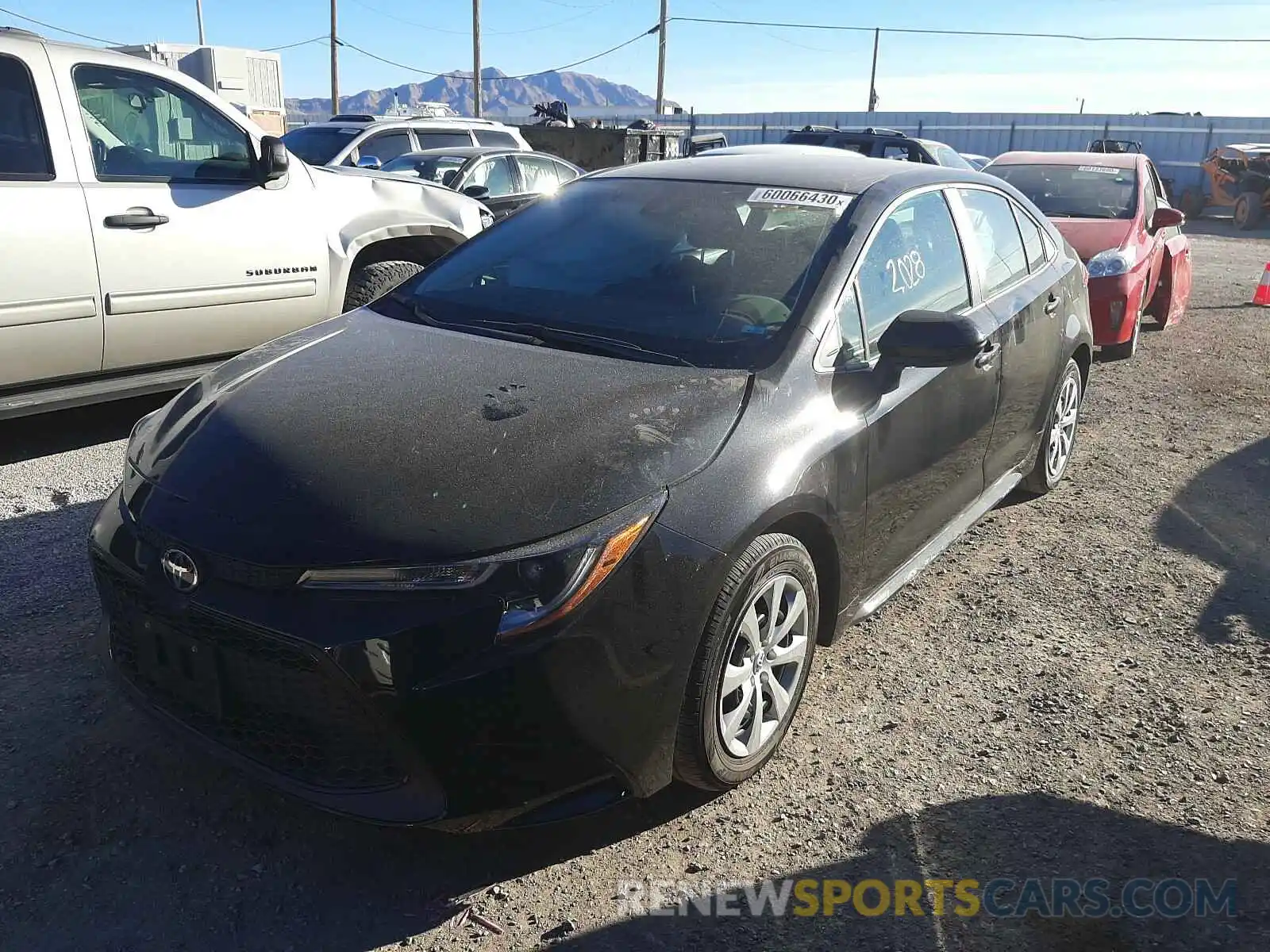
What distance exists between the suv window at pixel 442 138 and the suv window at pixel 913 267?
9.73 metres

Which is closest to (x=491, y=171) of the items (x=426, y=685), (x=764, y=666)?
(x=764, y=666)

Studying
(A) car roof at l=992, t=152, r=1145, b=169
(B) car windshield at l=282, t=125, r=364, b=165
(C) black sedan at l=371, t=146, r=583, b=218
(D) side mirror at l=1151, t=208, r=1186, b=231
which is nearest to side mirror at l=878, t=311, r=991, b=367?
(D) side mirror at l=1151, t=208, r=1186, b=231

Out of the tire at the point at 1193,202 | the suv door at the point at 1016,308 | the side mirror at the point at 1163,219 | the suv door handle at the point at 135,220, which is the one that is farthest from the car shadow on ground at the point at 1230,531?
the tire at the point at 1193,202

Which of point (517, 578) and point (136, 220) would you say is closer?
point (517, 578)

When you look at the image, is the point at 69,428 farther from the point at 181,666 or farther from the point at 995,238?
the point at 995,238

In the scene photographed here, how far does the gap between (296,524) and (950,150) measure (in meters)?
15.2

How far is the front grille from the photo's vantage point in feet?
7.15

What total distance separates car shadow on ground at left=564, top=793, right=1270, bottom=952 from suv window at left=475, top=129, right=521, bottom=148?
11522 millimetres

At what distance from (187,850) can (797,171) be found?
2.90 meters

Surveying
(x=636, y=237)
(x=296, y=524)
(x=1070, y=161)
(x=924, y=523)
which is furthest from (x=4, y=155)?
(x=1070, y=161)

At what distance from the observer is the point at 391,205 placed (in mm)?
6043

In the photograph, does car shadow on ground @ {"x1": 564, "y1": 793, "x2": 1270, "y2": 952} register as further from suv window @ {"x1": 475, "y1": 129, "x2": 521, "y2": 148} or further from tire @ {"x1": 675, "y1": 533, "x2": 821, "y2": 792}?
suv window @ {"x1": 475, "y1": 129, "x2": 521, "y2": 148}

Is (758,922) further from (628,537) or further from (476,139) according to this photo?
(476,139)

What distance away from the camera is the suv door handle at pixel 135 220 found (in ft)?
15.3
